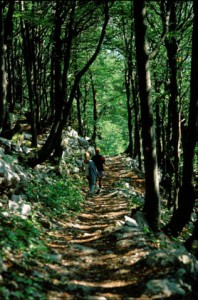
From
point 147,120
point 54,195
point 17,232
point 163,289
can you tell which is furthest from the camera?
point 54,195

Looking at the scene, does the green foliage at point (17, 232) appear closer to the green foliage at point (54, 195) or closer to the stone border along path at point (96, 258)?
the stone border along path at point (96, 258)

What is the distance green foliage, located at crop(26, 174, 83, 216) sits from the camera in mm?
9914

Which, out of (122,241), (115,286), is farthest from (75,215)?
(115,286)

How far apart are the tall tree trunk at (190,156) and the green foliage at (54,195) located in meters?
3.60

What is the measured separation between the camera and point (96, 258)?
698 cm

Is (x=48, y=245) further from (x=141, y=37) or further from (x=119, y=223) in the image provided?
(x=141, y=37)

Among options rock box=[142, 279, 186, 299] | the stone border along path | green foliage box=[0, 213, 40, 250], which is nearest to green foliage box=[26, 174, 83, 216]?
the stone border along path

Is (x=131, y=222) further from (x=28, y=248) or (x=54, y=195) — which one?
(x=54, y=195)

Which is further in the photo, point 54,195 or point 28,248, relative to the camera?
point 54,195

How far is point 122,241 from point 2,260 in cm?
318

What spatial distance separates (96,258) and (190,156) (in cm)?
351

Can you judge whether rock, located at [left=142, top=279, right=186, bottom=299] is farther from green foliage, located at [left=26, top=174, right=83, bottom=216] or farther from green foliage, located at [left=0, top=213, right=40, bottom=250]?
green foliage, located at [left=26, top=174, right=83, bottom=216]

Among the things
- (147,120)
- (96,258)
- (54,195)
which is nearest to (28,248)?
(96,258)

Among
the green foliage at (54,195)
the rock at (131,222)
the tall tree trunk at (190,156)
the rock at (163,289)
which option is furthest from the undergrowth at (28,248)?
the tall tree trunk at (190,156)
